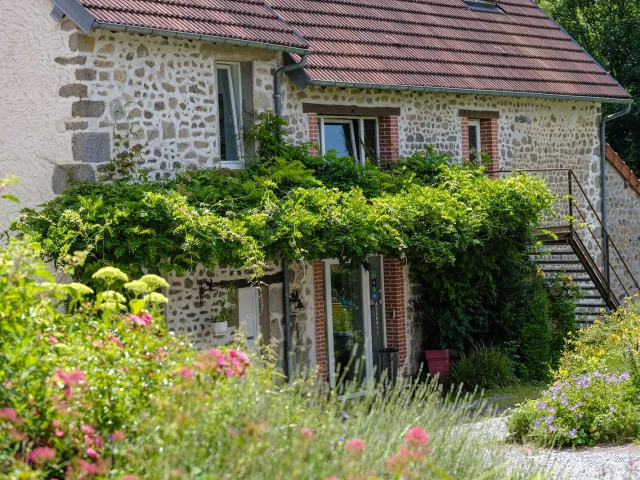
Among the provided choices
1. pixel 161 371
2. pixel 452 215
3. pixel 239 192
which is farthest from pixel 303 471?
pixel 452 215

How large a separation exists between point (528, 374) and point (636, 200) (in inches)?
321

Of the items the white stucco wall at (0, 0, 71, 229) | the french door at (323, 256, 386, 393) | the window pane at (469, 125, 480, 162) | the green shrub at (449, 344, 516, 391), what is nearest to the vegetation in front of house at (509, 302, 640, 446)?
the green shrub at (449, 344, 516, 391)

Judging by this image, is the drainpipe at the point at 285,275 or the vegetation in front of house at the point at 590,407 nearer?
the vegetation in front of house at the point at 590,407

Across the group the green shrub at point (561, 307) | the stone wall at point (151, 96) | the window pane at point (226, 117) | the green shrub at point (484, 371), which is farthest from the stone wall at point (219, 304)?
the green shrub at point (561, 307)

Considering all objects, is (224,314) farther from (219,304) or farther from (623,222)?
(623,222)

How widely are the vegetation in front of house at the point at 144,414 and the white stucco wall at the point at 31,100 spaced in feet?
18.5

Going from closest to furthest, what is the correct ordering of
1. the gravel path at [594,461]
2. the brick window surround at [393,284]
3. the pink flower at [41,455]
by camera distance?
the pink flower at [41,455] < the gravel path at [594,461] < the brick window surround at [393,284]

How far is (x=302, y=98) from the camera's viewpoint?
14914 mm

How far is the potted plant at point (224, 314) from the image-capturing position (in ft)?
43.0

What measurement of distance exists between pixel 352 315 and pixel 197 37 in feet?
17.0

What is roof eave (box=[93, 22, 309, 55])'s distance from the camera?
465 inches

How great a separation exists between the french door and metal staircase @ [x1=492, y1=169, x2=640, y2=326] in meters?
3.04

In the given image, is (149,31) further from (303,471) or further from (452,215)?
(303,471)

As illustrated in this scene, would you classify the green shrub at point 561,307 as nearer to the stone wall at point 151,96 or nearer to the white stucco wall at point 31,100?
the stone wall at point 151,96
